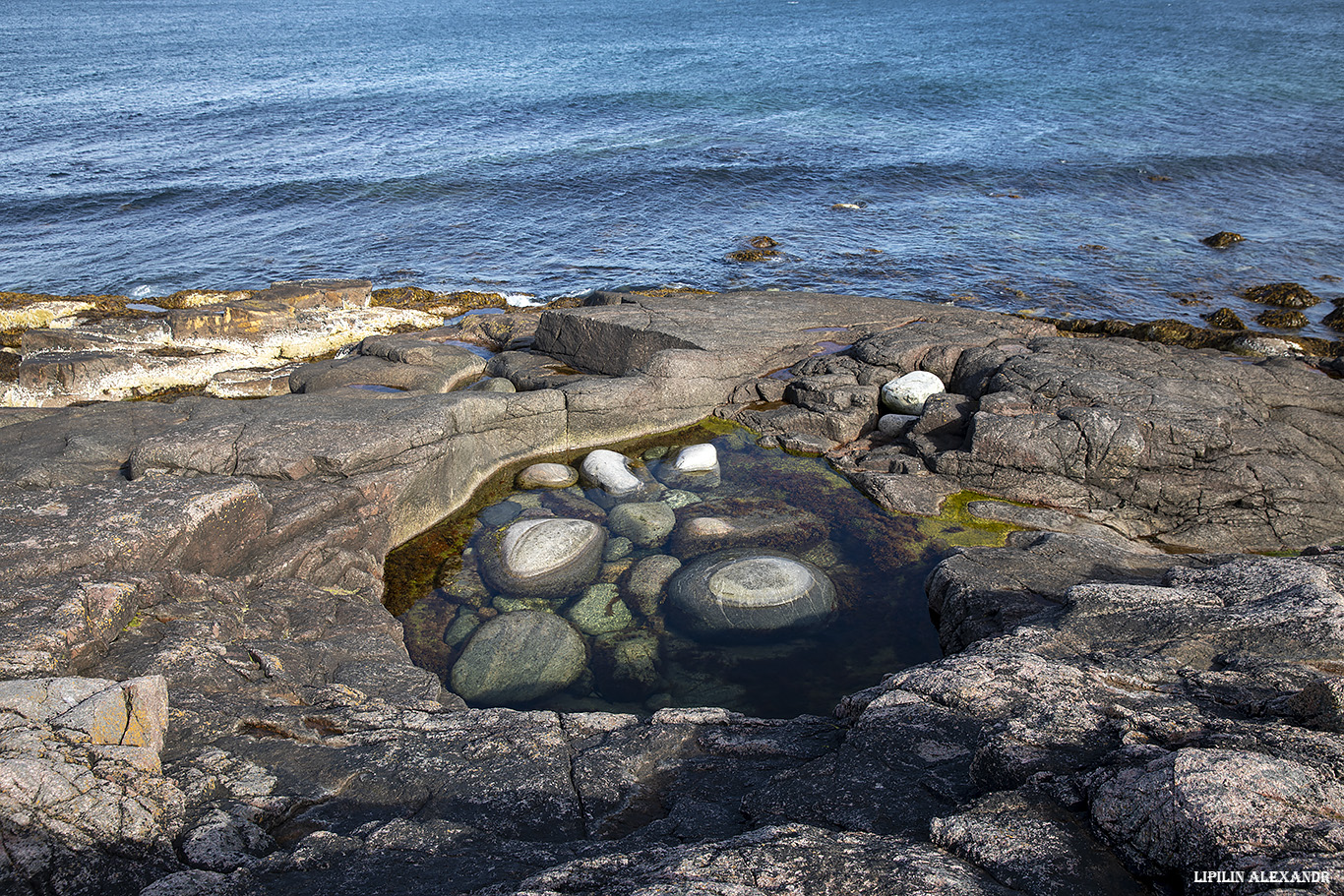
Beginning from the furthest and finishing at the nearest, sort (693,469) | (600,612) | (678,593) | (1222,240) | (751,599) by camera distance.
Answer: (1222,240) < (693,469) < (600,612) < (678,593) < (751,599)

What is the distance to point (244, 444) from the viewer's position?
29.9 ft

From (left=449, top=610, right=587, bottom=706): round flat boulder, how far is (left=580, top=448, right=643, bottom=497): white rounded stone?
300 centimetres

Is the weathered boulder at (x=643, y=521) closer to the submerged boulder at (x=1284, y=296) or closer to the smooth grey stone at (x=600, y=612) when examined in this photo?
the smooth grey stone at (x=600, y=612)

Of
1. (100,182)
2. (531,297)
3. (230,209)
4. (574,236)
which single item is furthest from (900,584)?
(100,182)

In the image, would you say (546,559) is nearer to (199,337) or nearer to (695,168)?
(199,337)

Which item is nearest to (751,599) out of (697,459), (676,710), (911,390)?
(676,710)

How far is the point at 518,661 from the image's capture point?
7.85m

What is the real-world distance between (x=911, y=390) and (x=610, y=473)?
5.04 metres

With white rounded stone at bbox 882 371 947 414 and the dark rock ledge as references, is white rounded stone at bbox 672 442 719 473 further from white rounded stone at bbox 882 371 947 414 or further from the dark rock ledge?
white rounded stone at bbox 882 371 947 414

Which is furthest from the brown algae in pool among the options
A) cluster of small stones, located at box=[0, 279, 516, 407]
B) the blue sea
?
the blue sea

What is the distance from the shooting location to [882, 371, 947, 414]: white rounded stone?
484 inches

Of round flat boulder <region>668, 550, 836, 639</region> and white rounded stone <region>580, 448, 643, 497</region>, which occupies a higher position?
white rounded stone <region>580, 448, 643, 497</region>

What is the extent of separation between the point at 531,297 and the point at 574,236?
6.20 m

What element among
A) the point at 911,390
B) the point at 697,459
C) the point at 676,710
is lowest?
the point at 697,459
